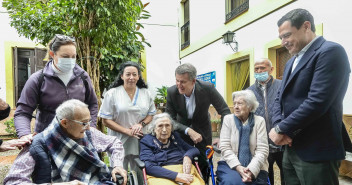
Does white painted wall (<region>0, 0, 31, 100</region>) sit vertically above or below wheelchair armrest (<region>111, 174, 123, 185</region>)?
above

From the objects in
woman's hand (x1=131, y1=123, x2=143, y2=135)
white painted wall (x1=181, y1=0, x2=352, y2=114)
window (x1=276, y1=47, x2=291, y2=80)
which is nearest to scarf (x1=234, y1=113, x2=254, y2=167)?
woman's hand (x1=131, y1=123, x2=143, y2=135)

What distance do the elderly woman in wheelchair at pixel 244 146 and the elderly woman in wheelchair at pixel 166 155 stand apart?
0.28m

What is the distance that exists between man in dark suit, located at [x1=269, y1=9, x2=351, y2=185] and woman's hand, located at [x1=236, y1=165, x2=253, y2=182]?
48cm

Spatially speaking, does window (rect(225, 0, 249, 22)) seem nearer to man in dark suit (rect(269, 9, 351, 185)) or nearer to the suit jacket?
the suit jacket

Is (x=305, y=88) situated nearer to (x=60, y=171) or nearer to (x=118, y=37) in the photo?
(x=60, y=171)

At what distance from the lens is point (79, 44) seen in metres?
3.24

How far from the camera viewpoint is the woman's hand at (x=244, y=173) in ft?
6.68

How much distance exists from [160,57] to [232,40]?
425cm

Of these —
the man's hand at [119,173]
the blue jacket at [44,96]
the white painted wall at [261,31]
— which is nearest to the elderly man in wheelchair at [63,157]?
the man's hand at [119,173]

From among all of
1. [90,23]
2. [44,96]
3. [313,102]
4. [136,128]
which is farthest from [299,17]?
[90,23]

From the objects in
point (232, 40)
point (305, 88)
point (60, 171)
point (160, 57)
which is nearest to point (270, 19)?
point (232, 40)

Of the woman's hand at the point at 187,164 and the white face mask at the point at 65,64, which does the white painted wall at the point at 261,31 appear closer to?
the woman's hand at the point at 187,164

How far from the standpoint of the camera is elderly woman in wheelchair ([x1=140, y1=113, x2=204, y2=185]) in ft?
6.75

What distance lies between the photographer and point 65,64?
198 centimetres
